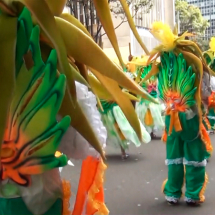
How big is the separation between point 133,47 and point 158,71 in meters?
16.8

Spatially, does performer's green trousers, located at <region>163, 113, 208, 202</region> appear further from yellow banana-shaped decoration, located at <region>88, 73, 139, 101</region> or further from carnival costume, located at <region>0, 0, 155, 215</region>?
carnival costume, located at <region>0, 0, 155, 215</region>

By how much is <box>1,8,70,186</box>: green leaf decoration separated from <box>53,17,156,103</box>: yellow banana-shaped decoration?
0.13 meters

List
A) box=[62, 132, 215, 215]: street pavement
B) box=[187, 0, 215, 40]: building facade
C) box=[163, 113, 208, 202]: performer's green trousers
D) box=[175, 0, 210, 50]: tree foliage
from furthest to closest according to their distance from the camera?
box=[187, 0, 215, 40]: building facade
box=[175, 0, 210, 50]: tree foliage
box=[62, 132, 215, 215]: street pavement
box=[163, 113, 208, 202]: performer's green trousers


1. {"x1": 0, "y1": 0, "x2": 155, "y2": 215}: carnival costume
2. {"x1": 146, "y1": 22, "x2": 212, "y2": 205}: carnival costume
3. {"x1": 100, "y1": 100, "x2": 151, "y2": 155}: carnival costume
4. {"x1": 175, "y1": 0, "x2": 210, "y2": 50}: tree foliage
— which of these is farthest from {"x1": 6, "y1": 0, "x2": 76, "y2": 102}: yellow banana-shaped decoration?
{"x1": 175, "y1": 0, "x2": 210, "y2": 50}: tree foliage

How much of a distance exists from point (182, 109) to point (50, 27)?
3.01 meters

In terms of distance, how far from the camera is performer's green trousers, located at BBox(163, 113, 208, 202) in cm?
416

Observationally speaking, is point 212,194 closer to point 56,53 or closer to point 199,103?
point 199,103

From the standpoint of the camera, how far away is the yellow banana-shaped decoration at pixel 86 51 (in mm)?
1351

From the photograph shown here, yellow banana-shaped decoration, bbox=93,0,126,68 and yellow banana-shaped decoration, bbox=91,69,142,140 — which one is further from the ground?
yellow banana-shaped decoration, bbox=93,0,126,68

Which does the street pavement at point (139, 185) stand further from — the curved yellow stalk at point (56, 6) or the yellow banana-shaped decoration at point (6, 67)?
the yellow banana-shaped decoration at point (6, 67)

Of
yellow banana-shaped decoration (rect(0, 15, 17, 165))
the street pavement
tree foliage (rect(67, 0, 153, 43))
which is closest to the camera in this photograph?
yellow banana-shaped decoration (rect(0, 15, 17, 165))

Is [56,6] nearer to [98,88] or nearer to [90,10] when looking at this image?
[98,88]

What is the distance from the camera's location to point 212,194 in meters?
4.89

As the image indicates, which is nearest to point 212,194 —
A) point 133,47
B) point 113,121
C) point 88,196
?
point 113,121
